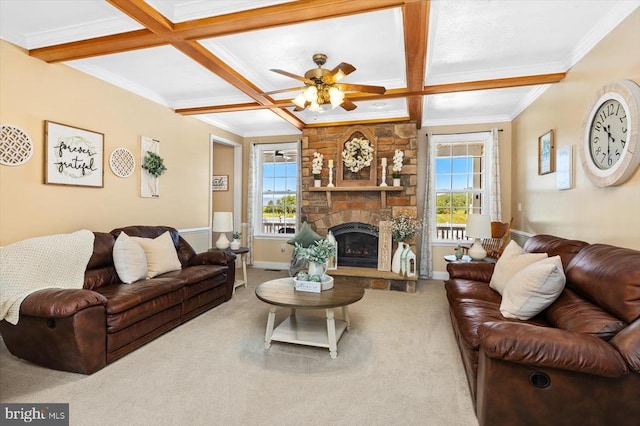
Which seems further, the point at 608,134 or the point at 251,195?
the point at 251,195

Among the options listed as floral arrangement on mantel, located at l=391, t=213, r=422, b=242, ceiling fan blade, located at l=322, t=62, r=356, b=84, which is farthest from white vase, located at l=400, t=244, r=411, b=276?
→ ceiling fan blade, located at l=322, t=62, r=356, b=84

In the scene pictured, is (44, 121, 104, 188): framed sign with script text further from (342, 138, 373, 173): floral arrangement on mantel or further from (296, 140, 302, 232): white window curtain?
(342, 138, 373, 173): floral arrangement on mantel

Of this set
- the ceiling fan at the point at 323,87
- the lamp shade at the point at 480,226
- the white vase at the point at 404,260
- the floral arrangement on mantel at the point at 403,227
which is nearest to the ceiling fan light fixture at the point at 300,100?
the ceiling fan at the point at 323,87

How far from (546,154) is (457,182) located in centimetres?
184

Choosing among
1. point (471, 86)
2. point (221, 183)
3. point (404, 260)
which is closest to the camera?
point (471, 86)

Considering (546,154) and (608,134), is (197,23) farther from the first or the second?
(546,154)

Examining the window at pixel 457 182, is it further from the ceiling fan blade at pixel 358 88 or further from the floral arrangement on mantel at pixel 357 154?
the ceiling fan blade at pixel 358 88

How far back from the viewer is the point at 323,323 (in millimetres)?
3205

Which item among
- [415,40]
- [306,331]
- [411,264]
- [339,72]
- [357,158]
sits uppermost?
[415,40]

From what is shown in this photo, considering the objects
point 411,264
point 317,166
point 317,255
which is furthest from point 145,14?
point 411,264

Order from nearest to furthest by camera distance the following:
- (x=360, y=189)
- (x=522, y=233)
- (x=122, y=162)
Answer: (x=122, y=162) < (x=522, y=233) < (x=360, y=189)

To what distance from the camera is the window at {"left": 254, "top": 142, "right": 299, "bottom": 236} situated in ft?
21.0

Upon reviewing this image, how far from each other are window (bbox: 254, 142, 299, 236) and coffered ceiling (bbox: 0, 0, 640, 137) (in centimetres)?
215

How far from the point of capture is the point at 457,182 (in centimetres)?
561
